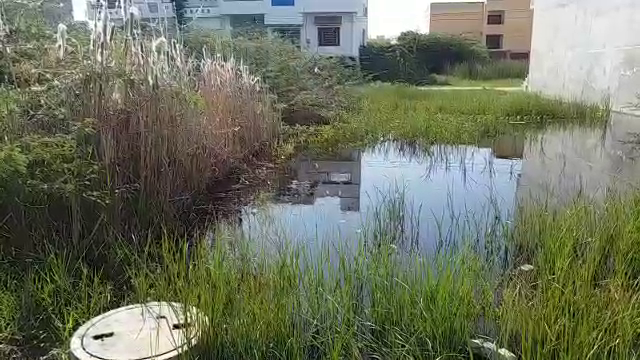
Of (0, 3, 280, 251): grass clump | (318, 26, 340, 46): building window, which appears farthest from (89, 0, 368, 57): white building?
(0, 3, 280, 251): grass clump

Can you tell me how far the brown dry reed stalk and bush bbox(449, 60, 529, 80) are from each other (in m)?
17.1

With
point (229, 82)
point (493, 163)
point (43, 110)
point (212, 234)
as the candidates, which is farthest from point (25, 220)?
point (493, 163)

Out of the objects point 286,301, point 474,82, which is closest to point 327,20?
point 474,82

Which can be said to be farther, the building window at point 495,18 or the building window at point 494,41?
the building window at point 494,41

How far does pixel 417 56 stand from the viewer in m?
21.0

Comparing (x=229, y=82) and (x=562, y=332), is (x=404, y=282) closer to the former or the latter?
(x=562, y=332)

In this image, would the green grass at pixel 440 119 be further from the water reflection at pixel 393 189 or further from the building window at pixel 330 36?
the building window at pixel 330 36

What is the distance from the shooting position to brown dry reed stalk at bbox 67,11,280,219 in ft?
9.20

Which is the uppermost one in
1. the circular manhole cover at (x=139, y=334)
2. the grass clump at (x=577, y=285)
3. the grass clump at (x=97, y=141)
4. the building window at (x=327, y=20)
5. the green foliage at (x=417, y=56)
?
the building window at (x=327, y=20)

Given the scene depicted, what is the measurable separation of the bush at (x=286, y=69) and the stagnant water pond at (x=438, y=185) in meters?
1.61

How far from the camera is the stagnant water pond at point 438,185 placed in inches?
126

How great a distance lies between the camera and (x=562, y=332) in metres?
1.68

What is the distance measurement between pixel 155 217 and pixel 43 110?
31.4 inches

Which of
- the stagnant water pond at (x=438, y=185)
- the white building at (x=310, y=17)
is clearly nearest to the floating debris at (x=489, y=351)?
the stagnant water pond at (x=438, y=185)
